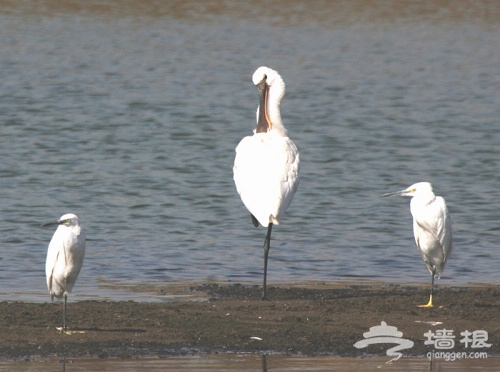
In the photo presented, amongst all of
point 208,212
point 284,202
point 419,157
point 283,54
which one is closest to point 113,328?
point 284,202

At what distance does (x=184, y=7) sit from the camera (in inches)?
1608

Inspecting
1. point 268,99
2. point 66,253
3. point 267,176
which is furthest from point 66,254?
point 268,99

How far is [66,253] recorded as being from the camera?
9617 millimetres

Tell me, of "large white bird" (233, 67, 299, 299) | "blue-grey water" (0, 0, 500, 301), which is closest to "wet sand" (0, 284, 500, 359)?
"large white bird" (233, 67, 299, 299)

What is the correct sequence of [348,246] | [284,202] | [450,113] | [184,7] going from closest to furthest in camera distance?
A: [284,202] → [348,246] → [450,113] → [184,7]

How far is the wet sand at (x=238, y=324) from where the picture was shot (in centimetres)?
917

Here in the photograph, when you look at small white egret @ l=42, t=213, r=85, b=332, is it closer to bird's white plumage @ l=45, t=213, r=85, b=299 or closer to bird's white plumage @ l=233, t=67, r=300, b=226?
bird's white plumage @ l=45, t=213, r=85, b=299

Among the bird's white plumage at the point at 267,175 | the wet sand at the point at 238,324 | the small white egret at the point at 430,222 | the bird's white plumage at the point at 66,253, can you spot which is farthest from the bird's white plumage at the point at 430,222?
the bird's white plumage at the point at 66,253

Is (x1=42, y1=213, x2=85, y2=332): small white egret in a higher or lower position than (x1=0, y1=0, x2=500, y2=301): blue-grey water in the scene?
lower

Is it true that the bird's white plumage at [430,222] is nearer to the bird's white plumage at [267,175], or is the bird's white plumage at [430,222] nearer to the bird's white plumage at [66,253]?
the bird's white plumage at [267,175]

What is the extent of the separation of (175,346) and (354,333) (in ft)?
4.44

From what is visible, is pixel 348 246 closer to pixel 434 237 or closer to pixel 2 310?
pixel 434 237

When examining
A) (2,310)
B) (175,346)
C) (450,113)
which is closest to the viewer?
(175,346)

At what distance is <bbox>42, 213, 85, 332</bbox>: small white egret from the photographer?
9.62 m
